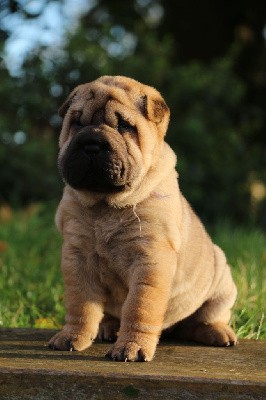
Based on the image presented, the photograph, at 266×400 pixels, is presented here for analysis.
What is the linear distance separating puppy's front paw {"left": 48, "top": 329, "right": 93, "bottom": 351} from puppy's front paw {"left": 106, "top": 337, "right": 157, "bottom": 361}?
8.6 inches

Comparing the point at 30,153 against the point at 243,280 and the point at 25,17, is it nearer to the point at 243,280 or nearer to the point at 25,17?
the point at 25,17

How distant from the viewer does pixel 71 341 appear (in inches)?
132

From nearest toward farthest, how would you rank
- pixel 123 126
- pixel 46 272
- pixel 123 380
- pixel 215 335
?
1. pixel 123 380
2. pixel 123 126
3. pixel 215 335
4. pixel 46 272

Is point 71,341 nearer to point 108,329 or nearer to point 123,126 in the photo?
point 108,329

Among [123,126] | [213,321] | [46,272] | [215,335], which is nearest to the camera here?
[123,126]

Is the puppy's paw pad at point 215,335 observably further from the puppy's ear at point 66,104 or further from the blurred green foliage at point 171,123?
the blurred green foliage at point 171,123

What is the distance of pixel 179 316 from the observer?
12.1ft

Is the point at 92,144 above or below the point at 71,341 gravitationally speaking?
above

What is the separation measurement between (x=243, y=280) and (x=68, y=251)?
6.75ft

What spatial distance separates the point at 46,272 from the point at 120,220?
224 cm

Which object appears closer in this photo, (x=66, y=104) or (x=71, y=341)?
(x=71, y=341)

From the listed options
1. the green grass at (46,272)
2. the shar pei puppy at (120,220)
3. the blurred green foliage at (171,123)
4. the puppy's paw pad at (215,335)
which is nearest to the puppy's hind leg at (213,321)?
the puppy's paw pad at (215,335)

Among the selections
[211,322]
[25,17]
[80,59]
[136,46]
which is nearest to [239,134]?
[136,46]

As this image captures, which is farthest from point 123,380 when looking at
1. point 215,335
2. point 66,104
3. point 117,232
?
point 66,104
